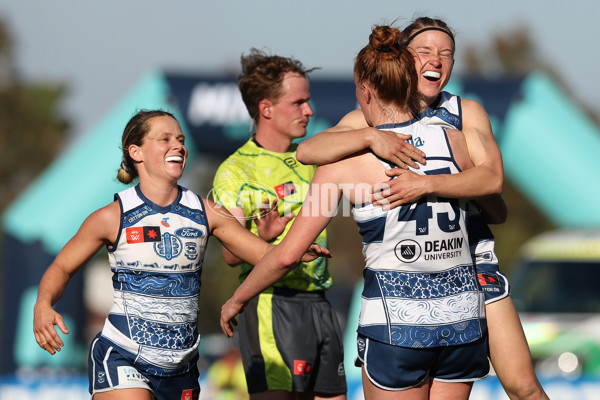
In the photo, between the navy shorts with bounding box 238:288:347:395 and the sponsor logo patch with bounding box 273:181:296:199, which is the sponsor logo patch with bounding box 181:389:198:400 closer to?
the navy shorts with bounding box 238:288:347:395

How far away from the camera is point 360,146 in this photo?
120 inches

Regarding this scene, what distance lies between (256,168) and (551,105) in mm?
6470

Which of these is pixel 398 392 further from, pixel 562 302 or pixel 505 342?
pixel 562 302

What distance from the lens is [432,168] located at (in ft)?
10.1

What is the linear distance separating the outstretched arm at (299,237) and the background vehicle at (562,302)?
5.61m

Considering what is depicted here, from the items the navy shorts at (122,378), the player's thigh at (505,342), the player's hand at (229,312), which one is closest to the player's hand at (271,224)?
the player's hand at (229,312)

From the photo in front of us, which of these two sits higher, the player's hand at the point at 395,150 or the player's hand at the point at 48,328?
the player's hand at the point at 395,150

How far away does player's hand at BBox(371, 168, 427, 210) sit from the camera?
9.75 feet

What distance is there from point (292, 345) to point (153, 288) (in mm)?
934

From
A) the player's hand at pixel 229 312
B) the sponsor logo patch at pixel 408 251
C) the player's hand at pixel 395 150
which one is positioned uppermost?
the player's hand at pixel 395 150

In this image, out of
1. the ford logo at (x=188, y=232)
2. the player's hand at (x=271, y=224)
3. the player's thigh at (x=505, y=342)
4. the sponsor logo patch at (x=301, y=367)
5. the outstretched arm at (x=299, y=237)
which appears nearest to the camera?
the outstretched arm at (x=299, y=237)

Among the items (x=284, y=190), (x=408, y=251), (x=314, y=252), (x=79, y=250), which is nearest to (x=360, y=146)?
(x=408, y=251)

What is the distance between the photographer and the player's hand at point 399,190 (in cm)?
297

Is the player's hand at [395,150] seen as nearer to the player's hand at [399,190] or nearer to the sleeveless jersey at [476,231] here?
the player's hand at [399,190]
